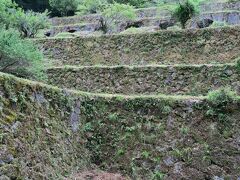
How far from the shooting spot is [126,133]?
8.09 metres

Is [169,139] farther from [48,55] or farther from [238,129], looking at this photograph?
[48,55]

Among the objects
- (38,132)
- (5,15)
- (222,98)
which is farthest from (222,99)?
(5,15)

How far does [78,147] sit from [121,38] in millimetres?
6889

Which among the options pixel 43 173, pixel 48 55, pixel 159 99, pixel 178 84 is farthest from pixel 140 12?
pixel 43 173

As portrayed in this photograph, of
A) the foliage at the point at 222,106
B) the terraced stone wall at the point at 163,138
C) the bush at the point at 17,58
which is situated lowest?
the terraced stone wall at the point at 163,138

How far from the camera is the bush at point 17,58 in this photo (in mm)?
10500

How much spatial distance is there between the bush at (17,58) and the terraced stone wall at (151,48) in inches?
128

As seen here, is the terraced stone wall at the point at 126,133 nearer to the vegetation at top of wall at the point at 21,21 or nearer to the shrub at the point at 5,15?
the shrub at the point at 5,15

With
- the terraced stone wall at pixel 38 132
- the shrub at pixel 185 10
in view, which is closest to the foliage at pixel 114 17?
the shrub at pixel 185 10

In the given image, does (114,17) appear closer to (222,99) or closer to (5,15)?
(5,15)

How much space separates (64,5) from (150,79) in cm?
1909

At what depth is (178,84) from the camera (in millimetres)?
10594

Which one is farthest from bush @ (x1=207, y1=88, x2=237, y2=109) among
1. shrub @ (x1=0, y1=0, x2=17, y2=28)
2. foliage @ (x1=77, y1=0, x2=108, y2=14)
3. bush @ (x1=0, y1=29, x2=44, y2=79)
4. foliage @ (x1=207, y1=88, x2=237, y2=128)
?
foliage @ (x1=77, y1=0, x2=108, y2=14)

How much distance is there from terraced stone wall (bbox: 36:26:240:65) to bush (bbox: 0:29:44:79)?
3.25 m
